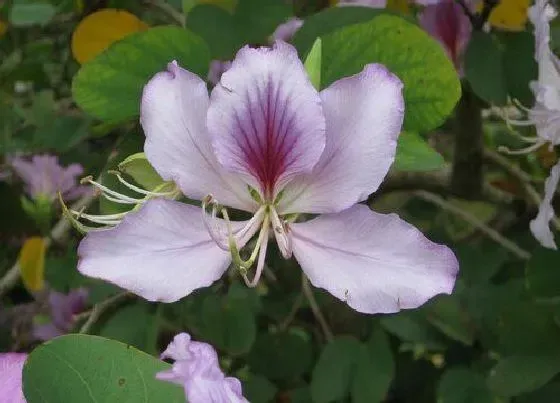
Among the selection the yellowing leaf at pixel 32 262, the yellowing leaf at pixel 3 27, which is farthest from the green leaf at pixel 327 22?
the yellowing leaf at pixel 3 27

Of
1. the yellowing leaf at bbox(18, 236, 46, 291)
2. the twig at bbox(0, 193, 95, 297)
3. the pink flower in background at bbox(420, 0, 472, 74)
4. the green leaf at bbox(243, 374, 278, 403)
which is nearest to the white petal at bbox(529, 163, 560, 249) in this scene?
the pink flower in background at bbox(420, 0, 472, 74)

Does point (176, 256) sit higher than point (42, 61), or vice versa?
point (176, 256)

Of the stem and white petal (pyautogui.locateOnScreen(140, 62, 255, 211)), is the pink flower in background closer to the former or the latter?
the stem

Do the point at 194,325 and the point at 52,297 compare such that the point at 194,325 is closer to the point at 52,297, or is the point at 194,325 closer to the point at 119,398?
the point at 52,297

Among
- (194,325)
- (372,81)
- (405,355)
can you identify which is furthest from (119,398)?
(405,355)

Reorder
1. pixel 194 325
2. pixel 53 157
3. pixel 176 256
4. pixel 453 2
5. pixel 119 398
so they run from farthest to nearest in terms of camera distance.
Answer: pixel 53 157 < pixel 194 325 < pixel 453 2 < pixel 176 256 < pixel 119 398

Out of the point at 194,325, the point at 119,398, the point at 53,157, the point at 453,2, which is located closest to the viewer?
the point at 119,398
